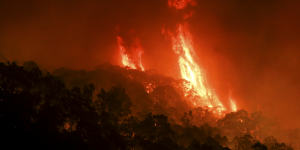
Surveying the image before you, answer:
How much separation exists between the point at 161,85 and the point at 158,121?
80.8 ft

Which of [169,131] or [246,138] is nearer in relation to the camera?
[169,131]

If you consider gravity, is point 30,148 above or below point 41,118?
below

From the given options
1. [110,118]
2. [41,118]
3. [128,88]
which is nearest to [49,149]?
[41,118]

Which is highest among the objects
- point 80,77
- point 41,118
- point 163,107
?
point 80,77

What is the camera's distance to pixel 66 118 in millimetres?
14023

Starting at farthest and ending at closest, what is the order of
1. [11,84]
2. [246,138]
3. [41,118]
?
[246,138]
[11,84]
[41,118]

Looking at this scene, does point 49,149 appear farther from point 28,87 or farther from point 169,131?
point 169,131

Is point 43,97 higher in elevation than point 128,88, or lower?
lower

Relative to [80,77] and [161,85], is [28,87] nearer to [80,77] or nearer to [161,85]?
[80,77]

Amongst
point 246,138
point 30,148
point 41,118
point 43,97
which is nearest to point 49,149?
point 30,148

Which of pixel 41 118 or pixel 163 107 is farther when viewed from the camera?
pixel 163 107

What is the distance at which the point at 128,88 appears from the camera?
3694 centimetres

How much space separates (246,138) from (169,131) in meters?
8.78

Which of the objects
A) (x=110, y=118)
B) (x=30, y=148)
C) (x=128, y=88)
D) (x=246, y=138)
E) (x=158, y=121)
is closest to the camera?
(x=30, y=148)
